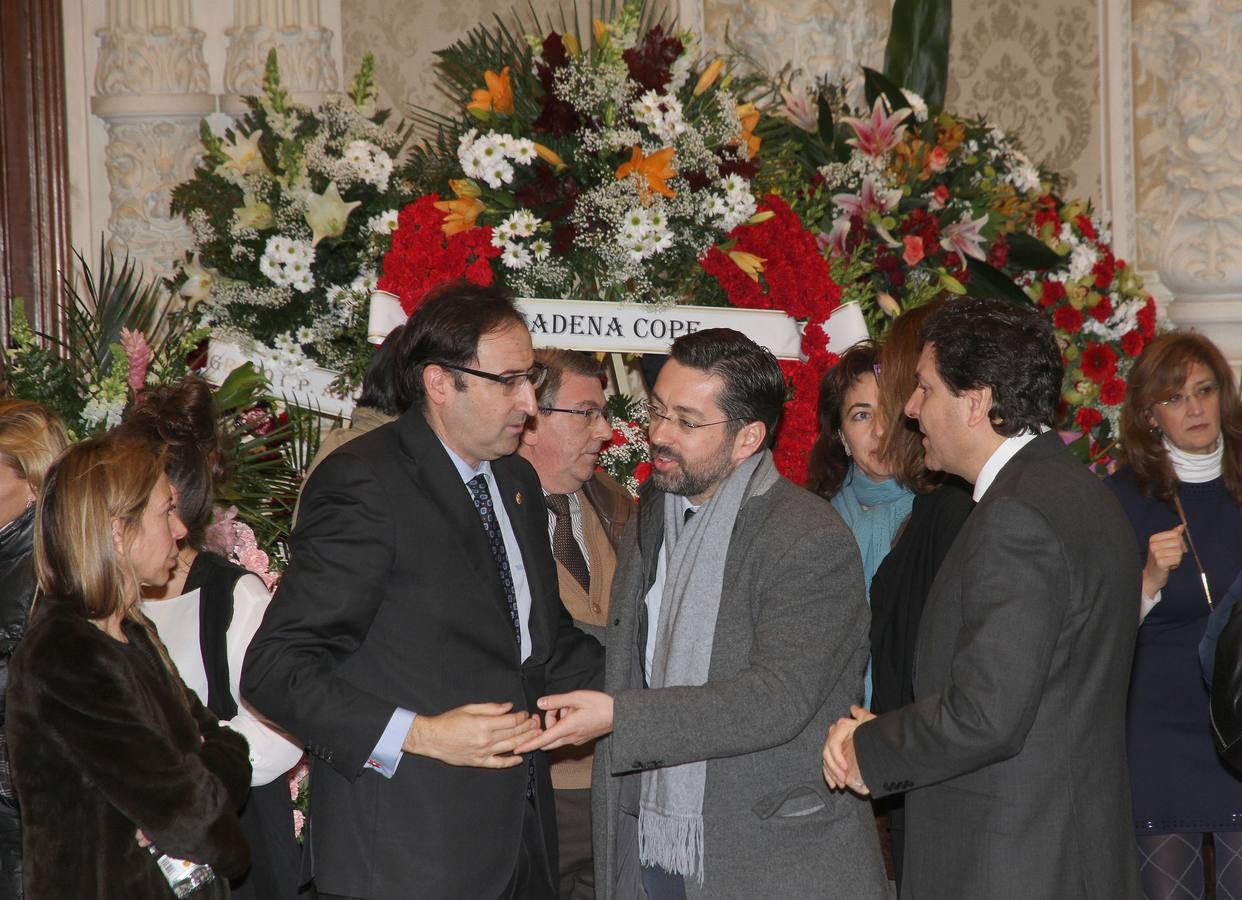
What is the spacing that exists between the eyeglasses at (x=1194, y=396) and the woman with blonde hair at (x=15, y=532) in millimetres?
2714

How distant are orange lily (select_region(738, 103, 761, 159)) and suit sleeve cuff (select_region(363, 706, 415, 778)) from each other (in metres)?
2.17

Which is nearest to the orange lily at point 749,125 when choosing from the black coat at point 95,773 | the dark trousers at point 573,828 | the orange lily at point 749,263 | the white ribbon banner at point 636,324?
the orange lily at point 749,263

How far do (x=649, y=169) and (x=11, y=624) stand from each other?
6.21 feet

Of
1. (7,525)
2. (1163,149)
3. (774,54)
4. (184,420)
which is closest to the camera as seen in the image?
(7,525)

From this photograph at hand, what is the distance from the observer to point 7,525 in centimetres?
275

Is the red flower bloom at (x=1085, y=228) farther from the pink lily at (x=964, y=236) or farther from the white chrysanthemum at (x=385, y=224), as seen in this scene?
the white chrysanthemum at (x=385, y=224)

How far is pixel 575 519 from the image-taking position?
3.39 meters

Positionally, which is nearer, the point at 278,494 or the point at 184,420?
the point at 184,420

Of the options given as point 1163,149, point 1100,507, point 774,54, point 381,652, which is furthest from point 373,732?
point 1163,149

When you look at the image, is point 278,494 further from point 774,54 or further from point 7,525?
point 774,54

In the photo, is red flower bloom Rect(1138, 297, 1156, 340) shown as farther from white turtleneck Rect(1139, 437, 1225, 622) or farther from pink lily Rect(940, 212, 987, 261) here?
white turtleneck Rect(1139, 437, 1225, 622)

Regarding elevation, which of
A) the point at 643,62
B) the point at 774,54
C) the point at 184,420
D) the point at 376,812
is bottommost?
the point at 376,812

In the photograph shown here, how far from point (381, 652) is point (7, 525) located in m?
0.92

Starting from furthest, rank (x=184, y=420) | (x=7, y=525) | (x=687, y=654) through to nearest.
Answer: (x=184, y=420), (x=7, y=525), (x=687, y=654)
